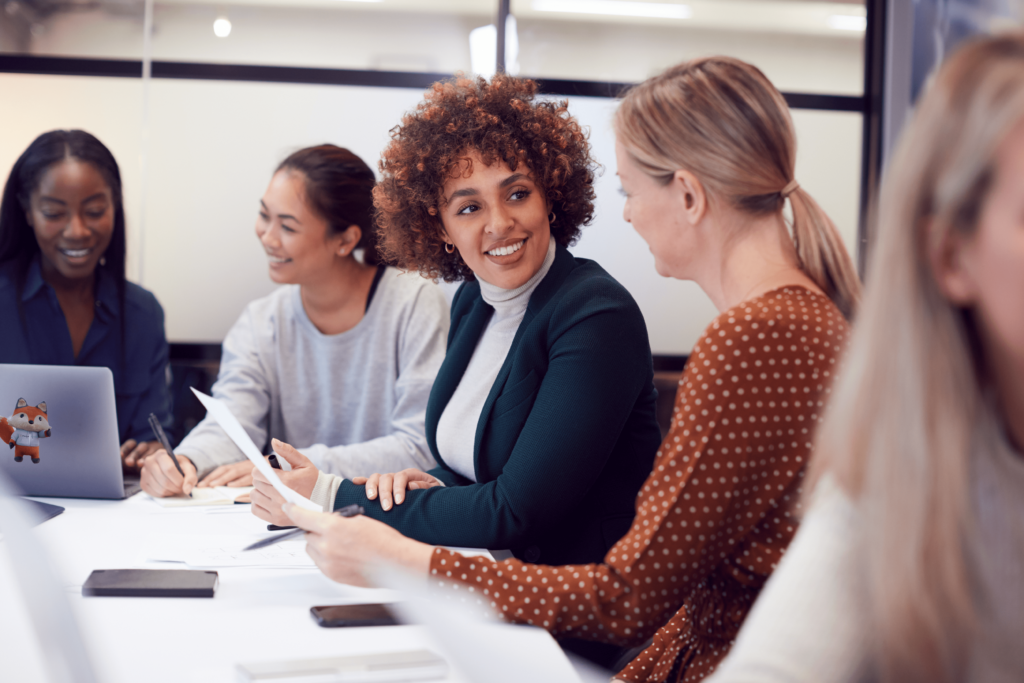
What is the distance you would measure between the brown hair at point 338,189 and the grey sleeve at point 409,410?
0.90ft

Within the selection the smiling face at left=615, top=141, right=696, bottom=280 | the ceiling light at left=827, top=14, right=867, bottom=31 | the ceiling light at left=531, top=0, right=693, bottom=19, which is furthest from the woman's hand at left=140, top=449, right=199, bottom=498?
the ceiling light at left=827, top=14, right=867, bottom=31

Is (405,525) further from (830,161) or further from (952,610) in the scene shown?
(830,161)

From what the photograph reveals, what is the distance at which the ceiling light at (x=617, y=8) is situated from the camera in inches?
117

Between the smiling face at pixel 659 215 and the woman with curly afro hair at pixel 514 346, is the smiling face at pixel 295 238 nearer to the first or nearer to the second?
the woman with curly afro hair at pixel 514 346

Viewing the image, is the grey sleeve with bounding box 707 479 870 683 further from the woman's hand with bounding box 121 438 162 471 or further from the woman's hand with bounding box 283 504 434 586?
the woman's hand with bounding box 121 438 162 471

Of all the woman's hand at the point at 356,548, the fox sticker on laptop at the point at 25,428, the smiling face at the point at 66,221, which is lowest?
the woman's hand at the point at 356,548

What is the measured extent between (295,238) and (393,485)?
1.19 metres

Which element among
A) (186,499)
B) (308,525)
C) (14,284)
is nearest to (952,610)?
(308,525)

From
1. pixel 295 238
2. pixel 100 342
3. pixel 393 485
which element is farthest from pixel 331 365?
pixel 393 485

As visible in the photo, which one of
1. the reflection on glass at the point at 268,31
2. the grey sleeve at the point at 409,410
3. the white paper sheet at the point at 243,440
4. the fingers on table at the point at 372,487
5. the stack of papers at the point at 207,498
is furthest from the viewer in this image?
the reflection on glass at the point at 268,31

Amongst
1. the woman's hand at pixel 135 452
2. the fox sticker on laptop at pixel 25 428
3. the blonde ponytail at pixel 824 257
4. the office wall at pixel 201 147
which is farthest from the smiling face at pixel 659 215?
the office wall at pixel 201 147

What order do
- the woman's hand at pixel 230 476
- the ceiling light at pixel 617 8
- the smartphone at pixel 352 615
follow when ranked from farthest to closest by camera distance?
the ceiling light at pixel 617 8
the woman's hand at pixel 230 476
the smartphone at pixel 352 615

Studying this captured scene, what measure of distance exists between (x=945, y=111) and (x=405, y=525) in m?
1.01

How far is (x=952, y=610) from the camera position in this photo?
545 mm
